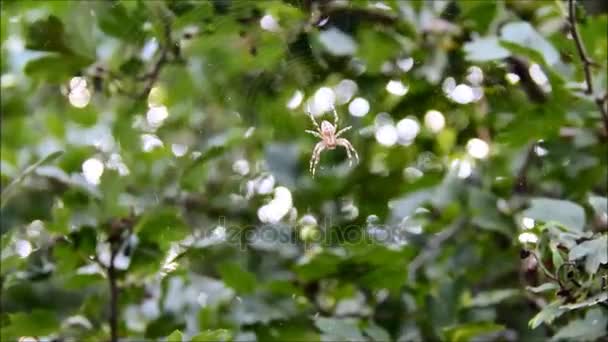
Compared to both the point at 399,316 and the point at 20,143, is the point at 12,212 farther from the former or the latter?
the point at 399,316

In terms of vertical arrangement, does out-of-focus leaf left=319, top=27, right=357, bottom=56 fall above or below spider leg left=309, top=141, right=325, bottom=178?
above

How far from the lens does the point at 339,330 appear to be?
27.7 inches

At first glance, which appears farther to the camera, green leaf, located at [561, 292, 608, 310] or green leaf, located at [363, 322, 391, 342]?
green leaf, located at [363, 322, 391, 342]

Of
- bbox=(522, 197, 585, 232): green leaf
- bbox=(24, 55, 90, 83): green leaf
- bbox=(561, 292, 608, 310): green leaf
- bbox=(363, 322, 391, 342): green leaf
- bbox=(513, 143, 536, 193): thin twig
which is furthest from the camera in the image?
bbox=(513, 143, 536, 193): thin twig

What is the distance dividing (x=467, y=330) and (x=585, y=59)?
0.24 metres

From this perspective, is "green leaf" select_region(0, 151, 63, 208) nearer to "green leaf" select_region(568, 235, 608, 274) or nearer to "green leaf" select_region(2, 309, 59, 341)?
"green leaf" select_region(2, 309, 59, 341)

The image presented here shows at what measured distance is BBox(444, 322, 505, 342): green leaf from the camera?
764 millimetres

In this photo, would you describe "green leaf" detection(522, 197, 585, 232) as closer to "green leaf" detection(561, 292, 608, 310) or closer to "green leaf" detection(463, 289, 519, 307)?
"green leaf" detection(561, 292, 608, 310)

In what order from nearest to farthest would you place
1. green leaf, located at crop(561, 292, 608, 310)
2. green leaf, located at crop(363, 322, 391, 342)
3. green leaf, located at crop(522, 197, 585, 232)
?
green leaf, located at crop(561, 292, 608, 310)
green leaf, located at crop(522, 197, 585, 232)
green leaf, located at crop(363, 322, 391, 342)

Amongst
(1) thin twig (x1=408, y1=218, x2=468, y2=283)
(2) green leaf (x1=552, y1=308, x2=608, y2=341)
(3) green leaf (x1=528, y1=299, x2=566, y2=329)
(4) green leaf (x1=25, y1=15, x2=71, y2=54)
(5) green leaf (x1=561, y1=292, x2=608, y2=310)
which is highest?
(4) green leaf (x1=25, y1=15, x2=71, y2=54)

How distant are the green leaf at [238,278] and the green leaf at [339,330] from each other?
0.12 meters

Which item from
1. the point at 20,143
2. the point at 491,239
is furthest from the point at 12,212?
the point at 491,239

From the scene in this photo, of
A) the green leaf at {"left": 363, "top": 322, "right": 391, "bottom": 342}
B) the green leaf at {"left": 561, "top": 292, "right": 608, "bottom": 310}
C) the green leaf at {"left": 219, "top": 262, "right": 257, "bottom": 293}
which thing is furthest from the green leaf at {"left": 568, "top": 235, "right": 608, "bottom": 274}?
the green leaf at {"left": 219, "top": 262, "right": 257, "bottom": 293}

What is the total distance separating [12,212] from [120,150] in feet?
0.40
